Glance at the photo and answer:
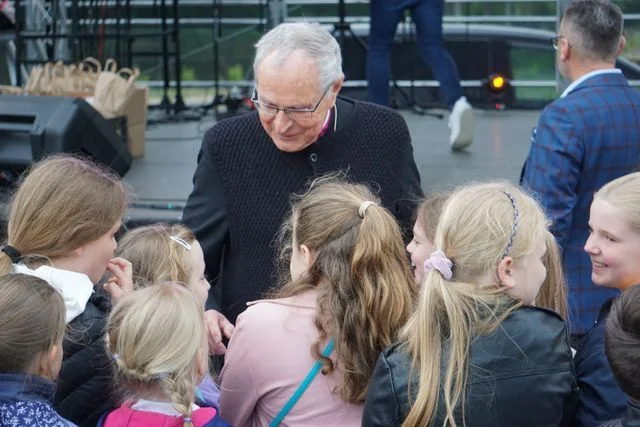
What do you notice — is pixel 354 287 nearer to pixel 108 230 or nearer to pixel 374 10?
pixel 108 230

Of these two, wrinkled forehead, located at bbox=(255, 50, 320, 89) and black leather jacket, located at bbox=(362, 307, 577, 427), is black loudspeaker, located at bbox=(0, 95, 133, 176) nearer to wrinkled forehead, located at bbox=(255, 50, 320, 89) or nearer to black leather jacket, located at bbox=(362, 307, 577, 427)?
wrinkled forehead, located at bbox=(255, 50, 320, 89)

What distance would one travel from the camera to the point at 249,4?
916cm

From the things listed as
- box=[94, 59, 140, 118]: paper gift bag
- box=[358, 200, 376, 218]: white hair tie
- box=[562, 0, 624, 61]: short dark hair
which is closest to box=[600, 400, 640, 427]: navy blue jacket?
box=[358, 200, 376, 218]: white hair tie

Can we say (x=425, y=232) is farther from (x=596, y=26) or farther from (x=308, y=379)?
(x=596, y=26)

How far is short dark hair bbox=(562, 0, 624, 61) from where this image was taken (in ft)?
10.1

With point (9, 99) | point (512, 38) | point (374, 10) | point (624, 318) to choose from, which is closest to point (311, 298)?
point (624, 318)

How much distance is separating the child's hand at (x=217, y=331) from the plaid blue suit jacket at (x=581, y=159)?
995 millimetres

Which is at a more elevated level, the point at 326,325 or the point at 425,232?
the point at 425,232

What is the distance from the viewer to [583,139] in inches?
117

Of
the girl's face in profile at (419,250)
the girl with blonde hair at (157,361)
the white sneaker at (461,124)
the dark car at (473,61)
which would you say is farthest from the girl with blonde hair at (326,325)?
the dark car at (473,61)

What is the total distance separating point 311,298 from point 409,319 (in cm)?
21

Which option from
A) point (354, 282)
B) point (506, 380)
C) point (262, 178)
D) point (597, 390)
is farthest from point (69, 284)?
point (597, 390)

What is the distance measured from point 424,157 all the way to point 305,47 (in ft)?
10.8

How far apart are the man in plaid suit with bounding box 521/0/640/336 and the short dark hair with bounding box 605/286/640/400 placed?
114cm
